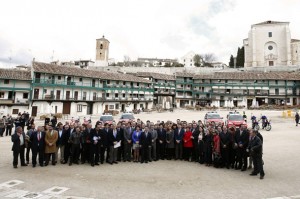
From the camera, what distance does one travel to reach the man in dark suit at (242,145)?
9297 mm

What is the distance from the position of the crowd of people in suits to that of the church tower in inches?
3415

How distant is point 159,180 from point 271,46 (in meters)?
92.2

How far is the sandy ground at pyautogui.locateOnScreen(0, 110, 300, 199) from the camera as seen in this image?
22.3 ft

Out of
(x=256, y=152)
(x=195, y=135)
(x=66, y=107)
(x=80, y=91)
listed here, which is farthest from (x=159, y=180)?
(x=80, y=91)

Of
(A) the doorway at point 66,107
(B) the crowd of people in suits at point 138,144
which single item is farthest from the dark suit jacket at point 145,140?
(A) the doorway at point 66,107

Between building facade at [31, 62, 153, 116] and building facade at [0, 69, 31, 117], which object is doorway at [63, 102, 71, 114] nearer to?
building facade at [31, 62, 153, 116]

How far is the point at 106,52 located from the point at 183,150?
290 ft

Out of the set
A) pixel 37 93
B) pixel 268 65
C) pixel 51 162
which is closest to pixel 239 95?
pixel 268 65

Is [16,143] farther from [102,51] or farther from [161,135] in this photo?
[102,51]

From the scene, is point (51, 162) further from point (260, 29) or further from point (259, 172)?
point (260, 29)

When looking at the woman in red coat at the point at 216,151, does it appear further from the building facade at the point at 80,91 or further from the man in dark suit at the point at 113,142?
the building facade at the point at 80,91

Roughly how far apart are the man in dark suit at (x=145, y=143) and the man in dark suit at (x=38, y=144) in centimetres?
466

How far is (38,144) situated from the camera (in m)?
9.66

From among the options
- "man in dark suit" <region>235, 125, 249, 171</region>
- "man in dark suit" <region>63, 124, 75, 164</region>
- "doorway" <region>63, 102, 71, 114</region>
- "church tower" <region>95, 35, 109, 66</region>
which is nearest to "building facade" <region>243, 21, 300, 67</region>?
"church tower" <region>95, 35, 109, 66</region>
